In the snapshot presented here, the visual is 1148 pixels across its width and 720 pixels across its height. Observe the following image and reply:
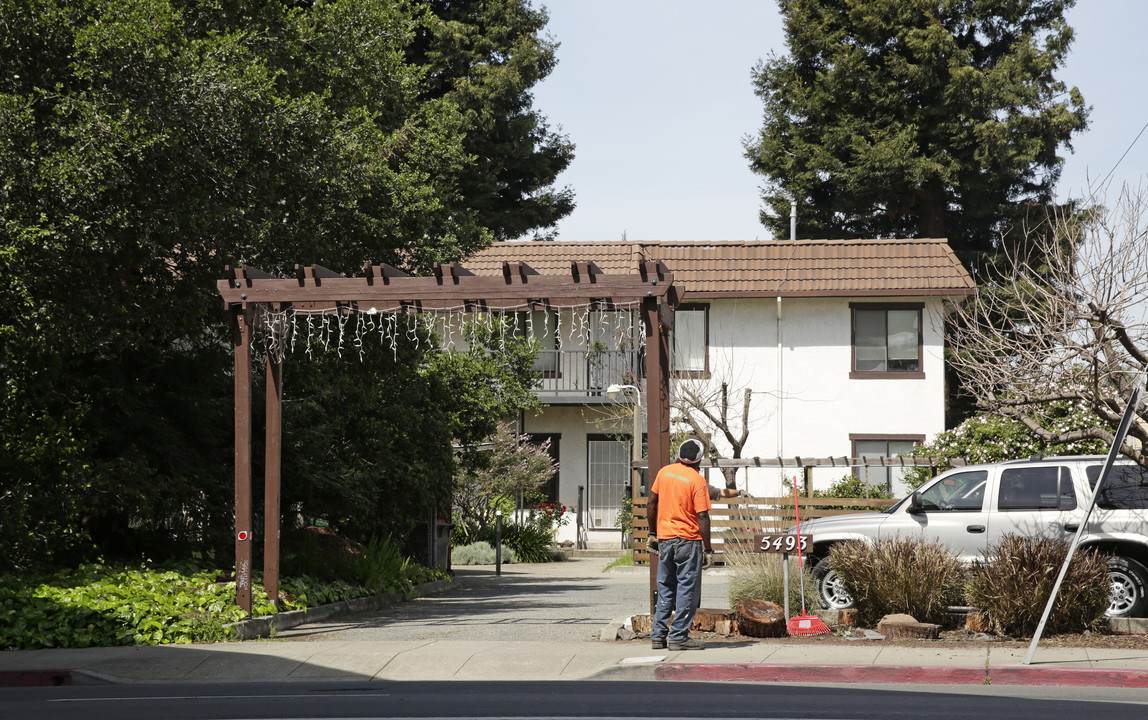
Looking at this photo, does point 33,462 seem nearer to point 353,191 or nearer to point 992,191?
point 353,191

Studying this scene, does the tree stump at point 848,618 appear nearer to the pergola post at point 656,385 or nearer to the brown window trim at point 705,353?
the pergola post at point 656,385

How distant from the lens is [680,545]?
11500 mm

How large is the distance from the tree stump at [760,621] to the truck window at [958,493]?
2.85 metres

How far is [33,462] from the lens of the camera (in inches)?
549

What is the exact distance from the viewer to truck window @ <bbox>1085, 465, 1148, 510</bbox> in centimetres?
1298

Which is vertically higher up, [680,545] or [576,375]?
[576,375]

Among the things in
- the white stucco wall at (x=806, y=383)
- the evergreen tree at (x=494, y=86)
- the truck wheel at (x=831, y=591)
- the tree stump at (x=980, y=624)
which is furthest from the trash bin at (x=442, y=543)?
the evergreen tree at (x=494, y=86)

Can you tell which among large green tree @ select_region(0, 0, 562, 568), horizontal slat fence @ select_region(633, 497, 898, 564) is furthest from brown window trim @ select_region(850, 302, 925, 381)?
large green tree @ select_region(0, 0, 562, 568)

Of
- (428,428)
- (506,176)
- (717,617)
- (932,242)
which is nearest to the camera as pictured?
(717,617)

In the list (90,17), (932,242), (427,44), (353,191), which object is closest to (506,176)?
(427,44)

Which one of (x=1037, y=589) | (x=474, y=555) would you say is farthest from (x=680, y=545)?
(x=474, y=555)

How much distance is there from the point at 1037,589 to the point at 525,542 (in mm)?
17362

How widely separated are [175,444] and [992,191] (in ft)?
87.7

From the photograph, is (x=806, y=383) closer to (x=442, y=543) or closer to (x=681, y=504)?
(x=442, y=543)
